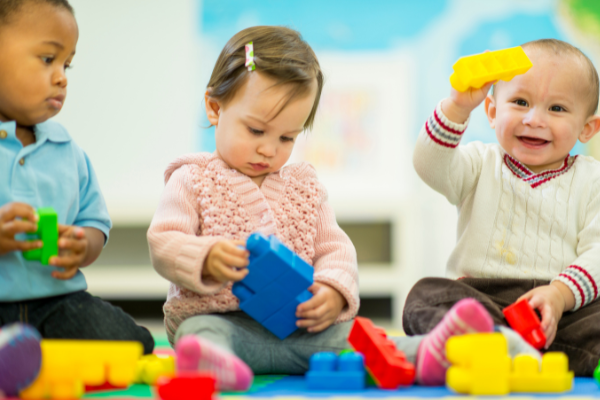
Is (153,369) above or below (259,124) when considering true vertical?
below

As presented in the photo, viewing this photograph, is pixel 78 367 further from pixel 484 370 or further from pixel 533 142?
pixel 533 142

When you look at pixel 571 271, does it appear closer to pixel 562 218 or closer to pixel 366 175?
pixel 562 218

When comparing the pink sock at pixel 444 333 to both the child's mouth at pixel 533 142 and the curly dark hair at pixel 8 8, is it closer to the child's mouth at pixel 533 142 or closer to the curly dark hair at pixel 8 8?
the child's mouth at pixel 533 142

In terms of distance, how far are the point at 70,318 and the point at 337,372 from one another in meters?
0.46

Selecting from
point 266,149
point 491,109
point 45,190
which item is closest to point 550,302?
point 491,109

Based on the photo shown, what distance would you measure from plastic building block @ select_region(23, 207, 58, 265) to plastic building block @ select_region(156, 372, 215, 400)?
353mm

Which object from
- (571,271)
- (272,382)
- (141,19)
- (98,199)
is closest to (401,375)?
(272,382)

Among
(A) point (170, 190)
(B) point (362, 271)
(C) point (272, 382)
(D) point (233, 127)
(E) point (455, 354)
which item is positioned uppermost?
(D) point (233, 127)

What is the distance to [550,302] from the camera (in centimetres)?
106

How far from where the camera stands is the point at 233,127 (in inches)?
43.4

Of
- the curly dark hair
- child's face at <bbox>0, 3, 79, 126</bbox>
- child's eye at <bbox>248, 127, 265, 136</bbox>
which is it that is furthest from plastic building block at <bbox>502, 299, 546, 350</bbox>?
the curly dark hair

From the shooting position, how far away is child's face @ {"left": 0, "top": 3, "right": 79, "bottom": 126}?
970mm

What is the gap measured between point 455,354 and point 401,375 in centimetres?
9

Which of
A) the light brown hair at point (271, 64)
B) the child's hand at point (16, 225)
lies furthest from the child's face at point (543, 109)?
the child's hand at point (16, 225)
